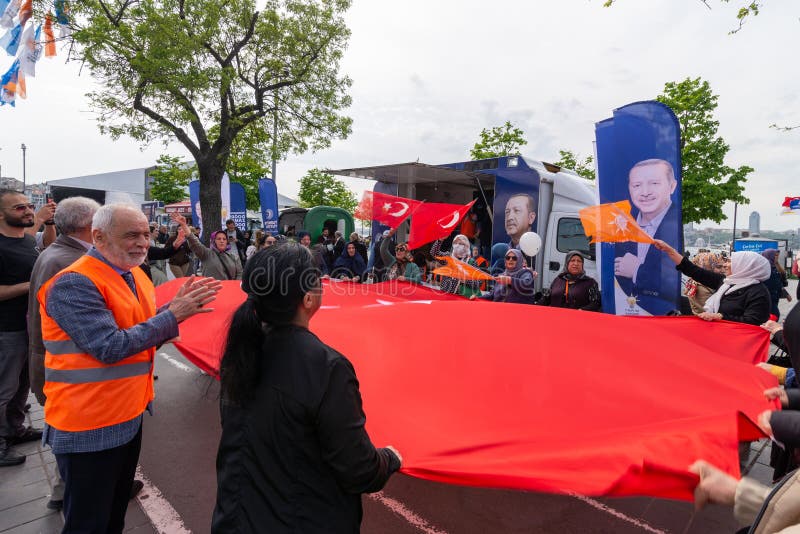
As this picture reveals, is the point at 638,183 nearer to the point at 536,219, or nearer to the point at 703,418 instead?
the point at 536,219

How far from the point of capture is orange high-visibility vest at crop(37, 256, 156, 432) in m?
1.96

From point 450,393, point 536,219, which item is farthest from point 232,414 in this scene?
point 536,219

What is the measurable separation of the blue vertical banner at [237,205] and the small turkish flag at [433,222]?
10415 millimetres

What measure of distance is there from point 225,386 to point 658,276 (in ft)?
19.4

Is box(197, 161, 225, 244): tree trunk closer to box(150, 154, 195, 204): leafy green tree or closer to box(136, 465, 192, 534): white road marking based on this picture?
box(136, 465, 192, 534): white road marking

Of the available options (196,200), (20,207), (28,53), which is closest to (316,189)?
(196,200)

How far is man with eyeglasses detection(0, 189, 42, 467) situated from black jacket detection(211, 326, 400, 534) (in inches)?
137

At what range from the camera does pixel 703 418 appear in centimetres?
215

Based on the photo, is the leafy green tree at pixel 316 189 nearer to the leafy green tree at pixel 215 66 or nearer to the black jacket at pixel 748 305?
the leafy green tree at pixel 215 66

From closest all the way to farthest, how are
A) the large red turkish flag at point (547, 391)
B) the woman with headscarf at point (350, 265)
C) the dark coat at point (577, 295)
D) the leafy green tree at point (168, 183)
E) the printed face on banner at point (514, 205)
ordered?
the large red turkish flag at point (547, 391) → the dark coat at point (577, 295) → the printed face on banner at point (514, 205) → the woman with headscarf at point (350, 265) → the leafy green tree at point (168, 183)

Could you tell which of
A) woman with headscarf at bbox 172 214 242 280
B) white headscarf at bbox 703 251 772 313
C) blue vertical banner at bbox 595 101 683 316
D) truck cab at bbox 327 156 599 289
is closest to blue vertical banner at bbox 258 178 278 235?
truck cab at bbox 327 156 599 289

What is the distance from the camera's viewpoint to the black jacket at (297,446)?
129 cm

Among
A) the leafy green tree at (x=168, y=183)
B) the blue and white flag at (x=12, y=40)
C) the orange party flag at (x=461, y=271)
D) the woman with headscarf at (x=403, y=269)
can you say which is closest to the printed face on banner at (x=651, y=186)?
the orange party flag at (x=461, y=271)

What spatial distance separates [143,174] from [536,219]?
56328 millimetres
